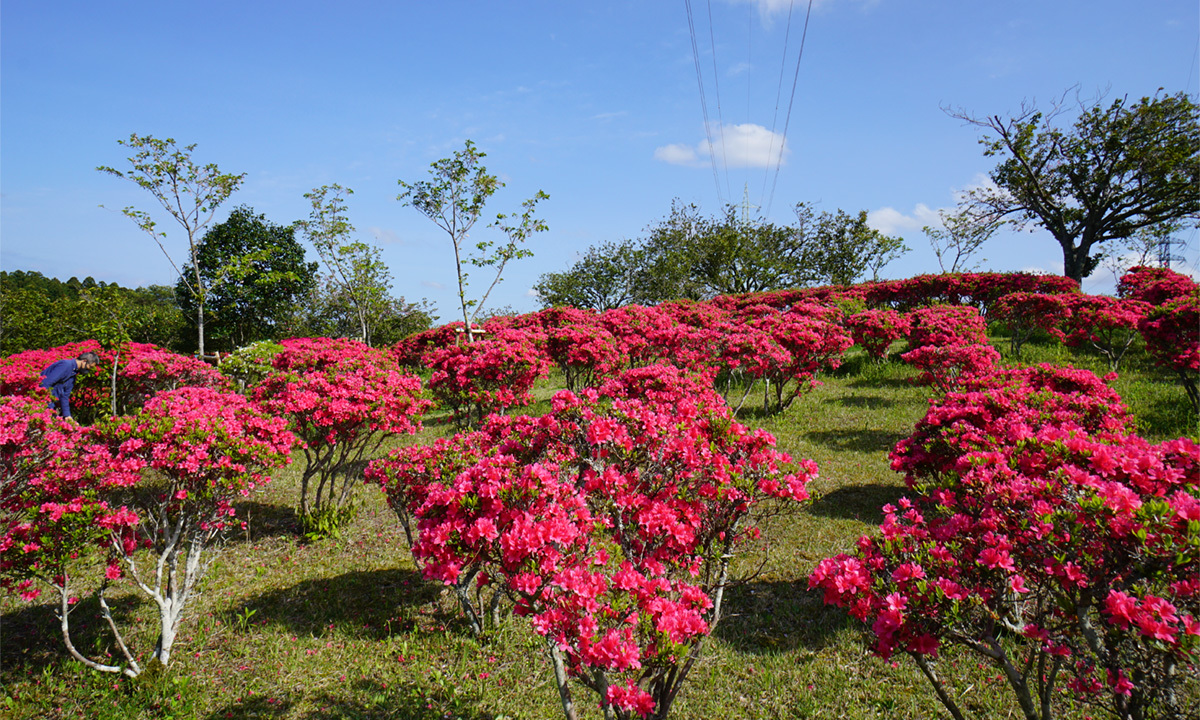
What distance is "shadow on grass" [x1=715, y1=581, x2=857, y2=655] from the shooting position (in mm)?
4770

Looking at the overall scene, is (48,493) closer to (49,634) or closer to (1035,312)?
(49,634)

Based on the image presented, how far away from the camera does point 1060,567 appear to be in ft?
7.80

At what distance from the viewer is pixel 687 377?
24.1ft

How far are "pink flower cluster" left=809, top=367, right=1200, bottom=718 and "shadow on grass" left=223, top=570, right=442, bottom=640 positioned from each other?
4.32 meters

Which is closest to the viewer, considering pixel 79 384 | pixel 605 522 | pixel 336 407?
pixel 605 522

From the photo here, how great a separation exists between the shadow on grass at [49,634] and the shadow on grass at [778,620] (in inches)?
220

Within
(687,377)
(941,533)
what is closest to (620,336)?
(687,377)

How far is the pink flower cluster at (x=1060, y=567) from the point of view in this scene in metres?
2.16

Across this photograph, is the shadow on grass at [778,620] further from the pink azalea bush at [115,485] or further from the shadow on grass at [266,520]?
the shadow on grass at [266,520]

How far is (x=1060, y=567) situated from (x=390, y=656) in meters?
4.94

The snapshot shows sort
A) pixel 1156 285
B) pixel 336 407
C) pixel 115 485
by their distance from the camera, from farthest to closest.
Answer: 1. pixel 1156 285
2. pixel 336 407
3. pixel 115 485

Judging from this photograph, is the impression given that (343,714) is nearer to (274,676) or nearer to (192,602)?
(274,676)

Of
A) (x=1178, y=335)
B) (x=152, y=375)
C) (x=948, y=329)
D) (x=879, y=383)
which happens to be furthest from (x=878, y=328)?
(x=152, y=375)

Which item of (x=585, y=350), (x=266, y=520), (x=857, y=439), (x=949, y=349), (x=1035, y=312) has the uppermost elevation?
(x=1035, y=312)
